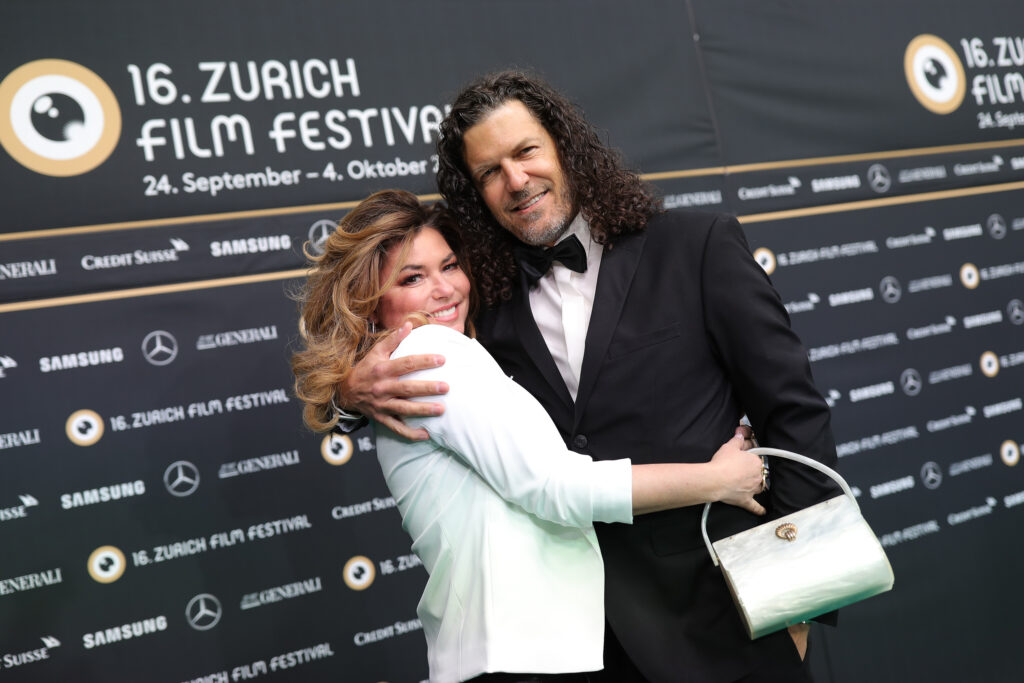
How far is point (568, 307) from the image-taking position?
205cm

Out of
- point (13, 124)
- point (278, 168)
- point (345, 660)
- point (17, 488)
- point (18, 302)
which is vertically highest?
point (13, 124)

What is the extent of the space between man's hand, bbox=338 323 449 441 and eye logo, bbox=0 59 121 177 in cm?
137

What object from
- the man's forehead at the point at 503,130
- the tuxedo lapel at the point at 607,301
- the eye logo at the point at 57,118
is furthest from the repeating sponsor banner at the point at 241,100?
the tuxedo lapel at the point at 607,301

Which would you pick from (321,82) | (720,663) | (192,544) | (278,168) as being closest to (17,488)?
(192,544)

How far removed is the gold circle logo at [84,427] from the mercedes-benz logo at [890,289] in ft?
10.6

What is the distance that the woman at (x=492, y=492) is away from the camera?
168cm

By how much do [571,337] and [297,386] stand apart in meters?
0.67

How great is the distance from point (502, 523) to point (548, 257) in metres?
0.67

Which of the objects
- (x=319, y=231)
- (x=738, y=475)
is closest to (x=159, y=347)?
(x=319, y=231)

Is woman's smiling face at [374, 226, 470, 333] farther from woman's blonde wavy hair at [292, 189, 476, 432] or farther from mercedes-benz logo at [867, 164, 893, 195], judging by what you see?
mercedes-benz logo at [867, 164, 893, 195]

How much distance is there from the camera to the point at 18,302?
258 centimetres

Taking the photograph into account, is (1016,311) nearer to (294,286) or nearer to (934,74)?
(934,74)

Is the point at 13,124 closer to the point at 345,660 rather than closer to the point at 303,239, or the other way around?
the point at 303,239

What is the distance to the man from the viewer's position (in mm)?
1853
